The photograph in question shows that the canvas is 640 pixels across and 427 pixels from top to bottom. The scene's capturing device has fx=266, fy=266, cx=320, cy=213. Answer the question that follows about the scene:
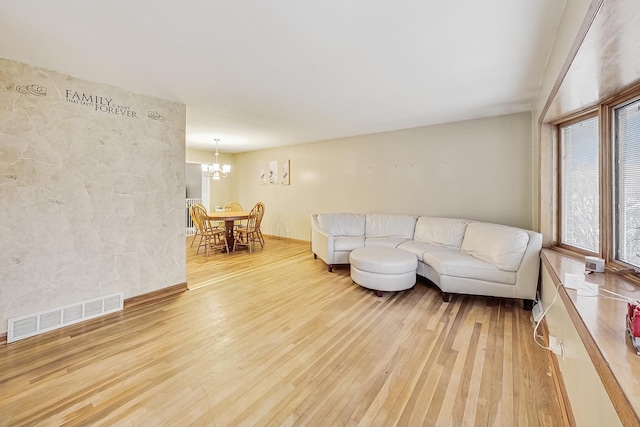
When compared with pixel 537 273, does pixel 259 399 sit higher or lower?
lower

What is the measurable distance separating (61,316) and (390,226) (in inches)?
165

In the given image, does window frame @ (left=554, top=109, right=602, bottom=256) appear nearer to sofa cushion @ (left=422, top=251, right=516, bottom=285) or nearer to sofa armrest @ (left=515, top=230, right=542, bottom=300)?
sofa armrest @ (left=515, top=230, right=542, bottom=300)

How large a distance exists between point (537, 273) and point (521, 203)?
4.63 ft

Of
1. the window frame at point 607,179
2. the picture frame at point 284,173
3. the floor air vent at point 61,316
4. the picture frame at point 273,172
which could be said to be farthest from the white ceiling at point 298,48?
the picture frame at point 273,172

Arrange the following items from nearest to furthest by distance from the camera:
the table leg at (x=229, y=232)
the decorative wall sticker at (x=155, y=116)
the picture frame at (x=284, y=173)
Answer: the decorative wall sticker at (x=155, y=116) < the table leg at (x=229, y=232) < the picture frame at (x=284, y=173)

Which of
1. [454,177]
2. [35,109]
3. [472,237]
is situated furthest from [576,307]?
[35,109]

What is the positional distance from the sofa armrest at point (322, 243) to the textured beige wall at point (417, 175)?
1153mm

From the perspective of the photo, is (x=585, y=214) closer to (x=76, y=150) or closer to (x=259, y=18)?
(x=259, y=18)

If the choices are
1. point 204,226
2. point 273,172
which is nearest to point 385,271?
point 204,226

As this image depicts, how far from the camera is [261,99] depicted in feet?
10.4

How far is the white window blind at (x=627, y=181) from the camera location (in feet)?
5.53

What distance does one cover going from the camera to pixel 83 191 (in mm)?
2568

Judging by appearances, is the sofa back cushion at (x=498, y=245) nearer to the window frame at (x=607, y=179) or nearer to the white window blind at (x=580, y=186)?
the white window blind at (x=580, y=186)

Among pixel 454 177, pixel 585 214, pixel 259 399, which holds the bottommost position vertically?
pixel 259 399
